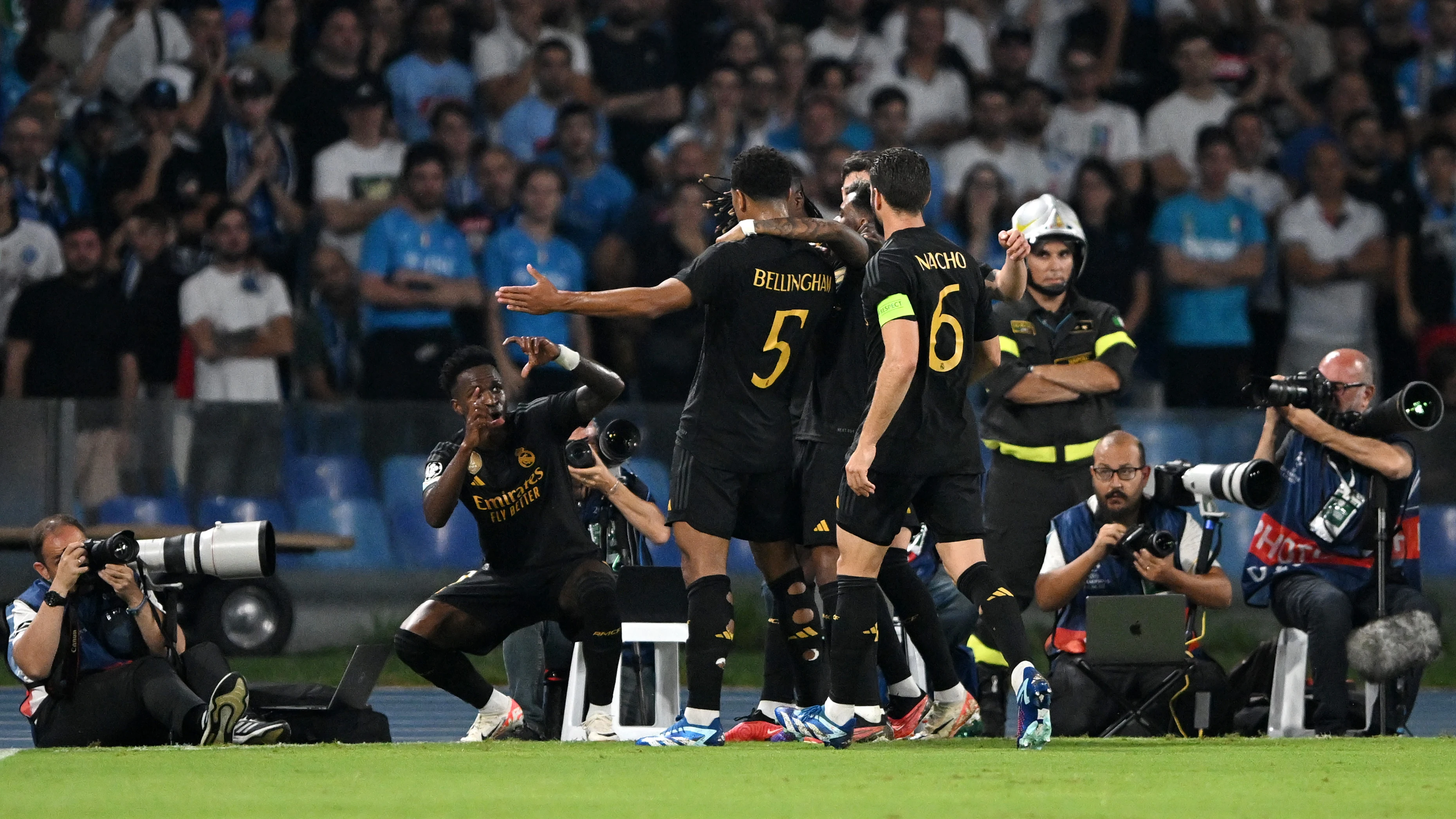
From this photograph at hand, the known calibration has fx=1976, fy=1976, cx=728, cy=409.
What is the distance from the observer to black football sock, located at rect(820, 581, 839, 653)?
691 centimetres

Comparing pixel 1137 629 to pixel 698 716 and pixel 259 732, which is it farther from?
pixel 259 732

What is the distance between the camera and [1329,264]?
13688mm

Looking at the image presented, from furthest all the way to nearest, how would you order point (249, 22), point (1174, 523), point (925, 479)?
point (249, 22), point (1174, 523), point (925, 479)

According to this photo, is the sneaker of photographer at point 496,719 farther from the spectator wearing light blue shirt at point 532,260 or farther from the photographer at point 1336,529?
the spectator wearing light blue shirt at point 532,260

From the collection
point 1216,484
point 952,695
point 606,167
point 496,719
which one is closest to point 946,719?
point 952,695

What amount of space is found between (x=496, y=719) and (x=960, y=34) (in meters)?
8.01

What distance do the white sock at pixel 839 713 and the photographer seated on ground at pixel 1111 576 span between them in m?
1.75

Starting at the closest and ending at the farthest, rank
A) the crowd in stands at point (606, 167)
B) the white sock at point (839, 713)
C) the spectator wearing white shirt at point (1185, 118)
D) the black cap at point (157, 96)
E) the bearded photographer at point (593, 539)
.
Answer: the white sock at point (839, 713) < the bearded photographer at point (593, 539) < the crowd in stands at point (606, 167) < the black cap at point (157, 96) < the spectator wearing white shirt at point (1185, 118)

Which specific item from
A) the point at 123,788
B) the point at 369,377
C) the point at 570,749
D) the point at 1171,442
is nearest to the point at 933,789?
the point at 570,749

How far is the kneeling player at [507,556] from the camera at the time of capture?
8125 millimetres

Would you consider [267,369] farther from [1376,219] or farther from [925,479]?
[1376,219]

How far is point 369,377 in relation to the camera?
501 inches

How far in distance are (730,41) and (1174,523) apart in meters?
6.47

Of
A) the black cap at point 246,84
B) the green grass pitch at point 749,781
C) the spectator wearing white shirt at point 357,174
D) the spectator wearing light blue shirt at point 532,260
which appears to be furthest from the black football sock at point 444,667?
the black cap at point 246,84
